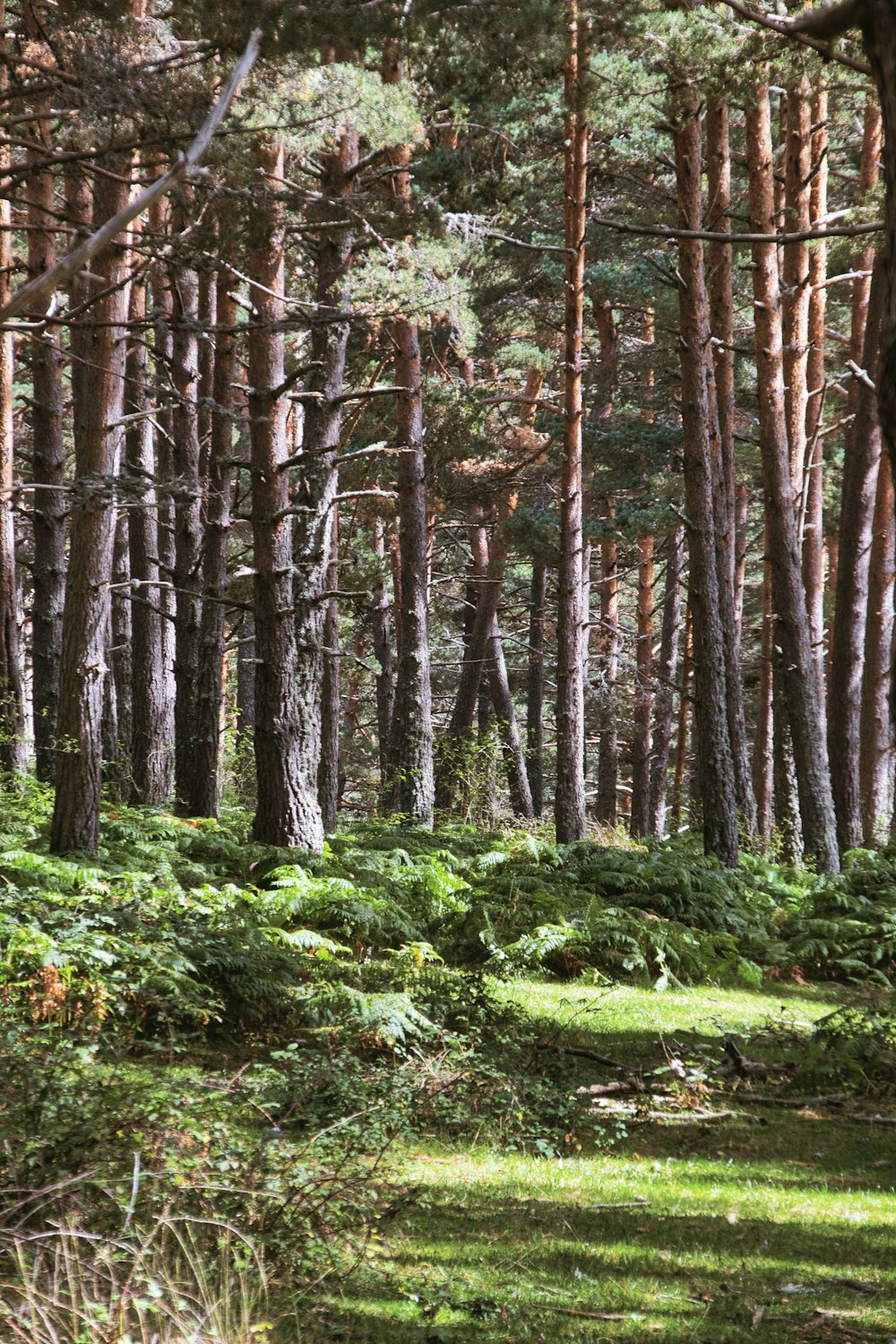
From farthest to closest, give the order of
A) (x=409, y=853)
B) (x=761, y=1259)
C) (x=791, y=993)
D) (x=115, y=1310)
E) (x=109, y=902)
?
1. (x=409, y=853)
2. (x=791, y=993)
3. (x=109, y=902)
4. (x=761, y=1259)
5. (x=115, y=1310)

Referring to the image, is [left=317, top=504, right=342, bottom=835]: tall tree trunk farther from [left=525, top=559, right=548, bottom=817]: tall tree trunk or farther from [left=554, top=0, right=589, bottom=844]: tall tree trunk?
[left=525, top=559, right=548, bottom=817]: tall tree trunk

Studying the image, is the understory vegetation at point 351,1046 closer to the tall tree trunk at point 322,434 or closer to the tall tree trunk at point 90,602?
the tall tree trunk at point 90,602

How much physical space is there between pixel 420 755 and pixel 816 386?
9071 mm

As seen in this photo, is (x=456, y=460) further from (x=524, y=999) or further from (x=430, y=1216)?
(x=430, y=1216)

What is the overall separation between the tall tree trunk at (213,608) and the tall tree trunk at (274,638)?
72.8 inches

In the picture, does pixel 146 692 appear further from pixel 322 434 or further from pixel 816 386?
pixel 816 386

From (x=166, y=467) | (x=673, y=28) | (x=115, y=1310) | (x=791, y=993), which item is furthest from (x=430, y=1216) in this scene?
(x=166, y=467)

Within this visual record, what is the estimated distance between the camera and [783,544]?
1437cm

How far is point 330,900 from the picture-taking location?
895 cm

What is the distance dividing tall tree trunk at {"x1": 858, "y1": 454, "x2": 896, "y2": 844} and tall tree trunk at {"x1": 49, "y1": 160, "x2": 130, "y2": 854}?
12046mm

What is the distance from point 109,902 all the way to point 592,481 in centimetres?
1698

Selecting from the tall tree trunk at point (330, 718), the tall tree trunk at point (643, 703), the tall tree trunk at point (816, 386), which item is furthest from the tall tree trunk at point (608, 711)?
the tall tree trunk at point (330, 718)

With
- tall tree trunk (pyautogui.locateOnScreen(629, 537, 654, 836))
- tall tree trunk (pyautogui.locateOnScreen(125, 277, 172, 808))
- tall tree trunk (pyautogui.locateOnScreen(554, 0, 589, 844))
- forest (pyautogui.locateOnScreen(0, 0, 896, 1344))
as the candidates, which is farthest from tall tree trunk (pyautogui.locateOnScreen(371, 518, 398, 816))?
tall tree trunk (pyautogui.locateOnScreen(554, 0, 589, 844))

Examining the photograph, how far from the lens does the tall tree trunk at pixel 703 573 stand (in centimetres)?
1291
